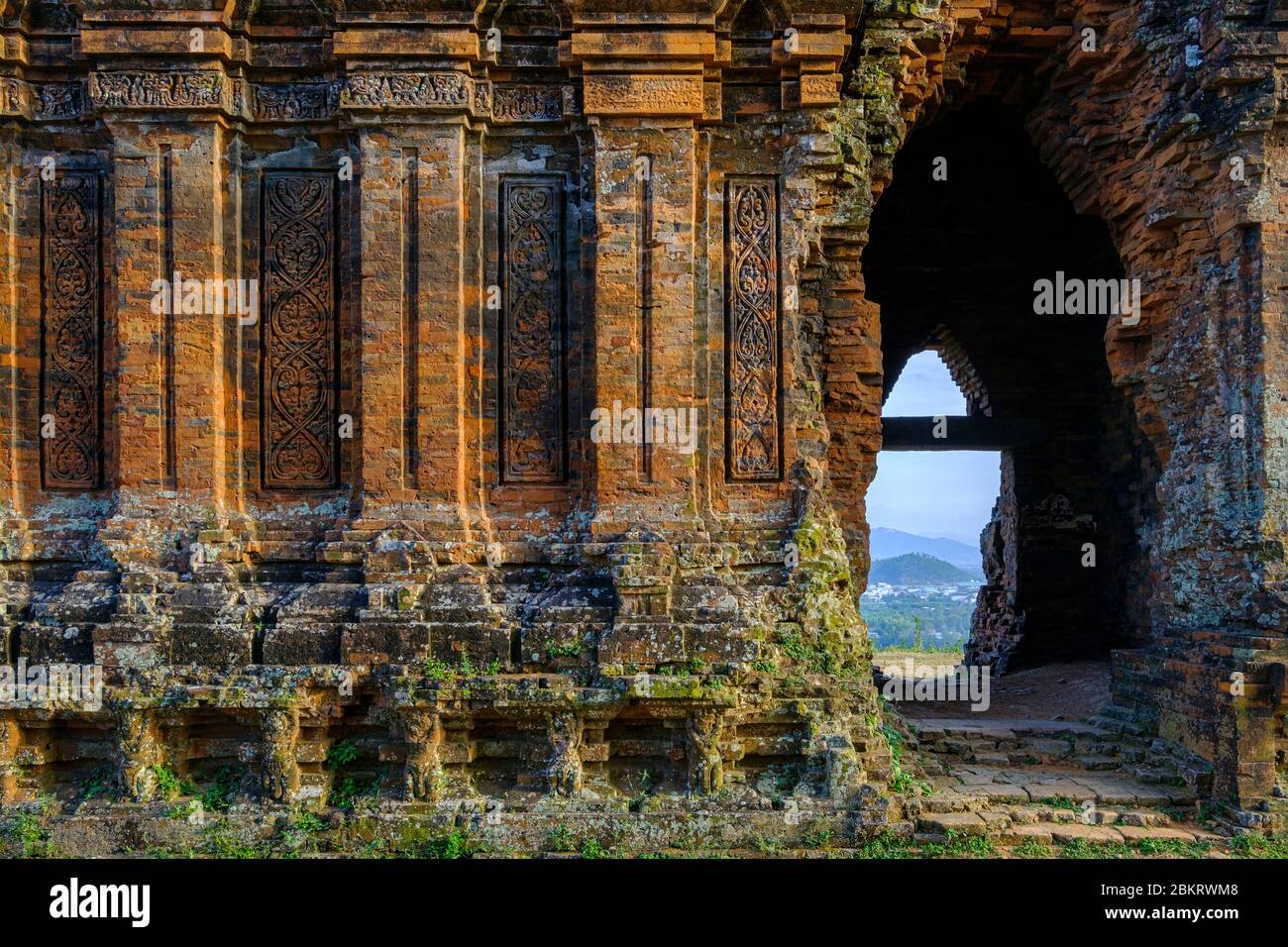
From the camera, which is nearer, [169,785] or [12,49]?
[169,785]

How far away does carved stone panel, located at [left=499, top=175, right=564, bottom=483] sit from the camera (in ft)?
24.0

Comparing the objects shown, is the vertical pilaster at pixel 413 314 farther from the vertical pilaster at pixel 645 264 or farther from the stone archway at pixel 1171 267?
the stone archway at pixel 1171 267

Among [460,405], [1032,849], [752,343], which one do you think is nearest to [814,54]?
[752,343]

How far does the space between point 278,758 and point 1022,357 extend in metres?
11.9

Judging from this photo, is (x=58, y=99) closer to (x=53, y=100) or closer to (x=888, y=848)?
(x=53, y=100)

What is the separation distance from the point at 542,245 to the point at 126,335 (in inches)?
129

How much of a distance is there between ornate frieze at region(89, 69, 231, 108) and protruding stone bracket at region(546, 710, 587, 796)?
211 inches

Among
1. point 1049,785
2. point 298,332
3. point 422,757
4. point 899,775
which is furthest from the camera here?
point 1049,785

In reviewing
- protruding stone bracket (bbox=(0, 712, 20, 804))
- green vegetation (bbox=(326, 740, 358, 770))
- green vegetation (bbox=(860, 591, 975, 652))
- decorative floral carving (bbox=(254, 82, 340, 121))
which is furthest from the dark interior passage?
green vegetation (bbox=(860, 591, 975, 652))

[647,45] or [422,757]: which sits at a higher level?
[647,45]

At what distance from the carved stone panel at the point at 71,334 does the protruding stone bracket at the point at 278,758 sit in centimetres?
253

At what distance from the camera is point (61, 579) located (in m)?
7.16

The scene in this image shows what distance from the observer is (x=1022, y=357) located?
553 inches

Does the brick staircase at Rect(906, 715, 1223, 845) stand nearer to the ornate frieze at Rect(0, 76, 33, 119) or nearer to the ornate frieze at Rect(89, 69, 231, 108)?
the ornate frieze at Rect(89, 69, 231, 108)
